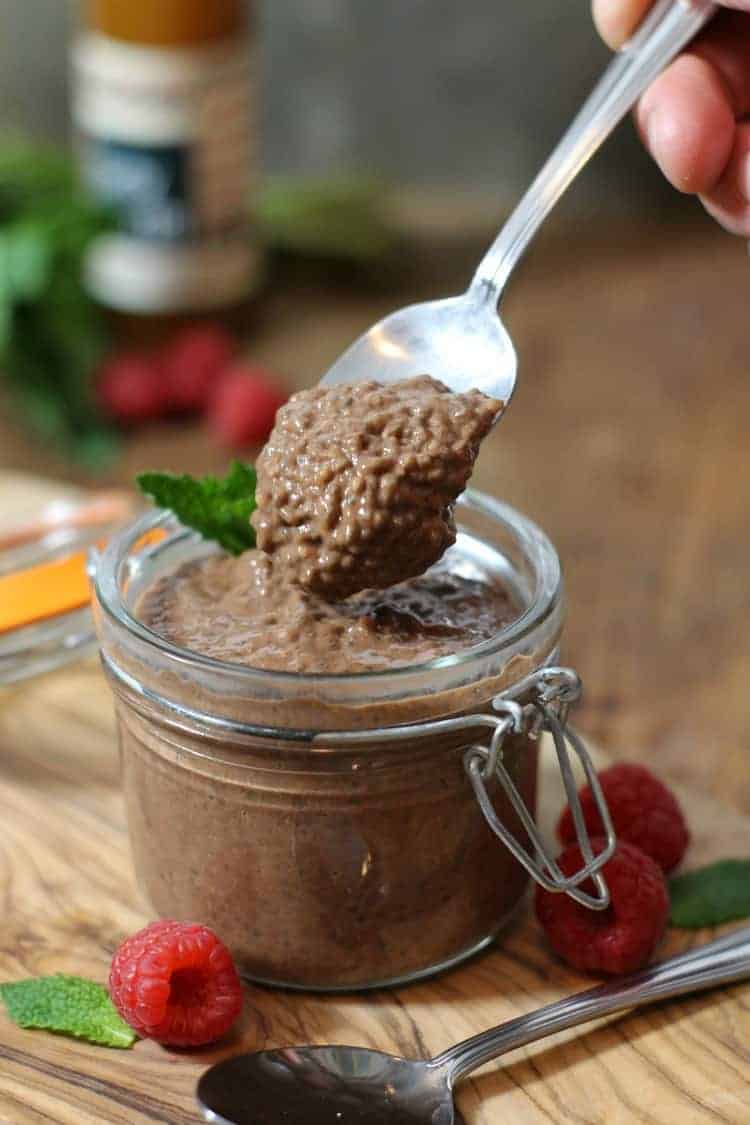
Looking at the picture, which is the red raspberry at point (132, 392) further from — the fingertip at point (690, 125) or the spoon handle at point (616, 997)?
the spoon handle at point (616, 997)

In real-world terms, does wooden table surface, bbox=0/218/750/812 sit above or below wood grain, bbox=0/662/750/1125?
below

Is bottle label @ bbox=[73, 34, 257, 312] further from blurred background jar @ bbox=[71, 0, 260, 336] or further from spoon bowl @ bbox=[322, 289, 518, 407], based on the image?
spoon bowl @ bbox=[322, 289, 518, 407]

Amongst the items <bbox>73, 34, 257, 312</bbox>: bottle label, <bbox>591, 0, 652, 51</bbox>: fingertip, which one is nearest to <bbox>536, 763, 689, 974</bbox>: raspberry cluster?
<bbox>591, 0, 652, 51</bbox>: fingertip

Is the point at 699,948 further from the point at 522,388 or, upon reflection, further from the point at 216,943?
the point at 522,388

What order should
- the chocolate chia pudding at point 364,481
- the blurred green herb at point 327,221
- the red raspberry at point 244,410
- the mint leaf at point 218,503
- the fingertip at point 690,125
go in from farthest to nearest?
1. the blurred green herb at point 327,221
2. the red raspberry at point 244,410
3. the fingertip at point 690,125
4. the mint leaf at point 218,503
5. the chocolate chia pudding at point 364,481

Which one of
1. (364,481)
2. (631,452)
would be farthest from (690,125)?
(631,452)

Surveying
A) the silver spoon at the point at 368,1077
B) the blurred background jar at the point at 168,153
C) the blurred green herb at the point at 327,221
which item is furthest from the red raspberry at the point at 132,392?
the silver spoon at the point at 368,1077

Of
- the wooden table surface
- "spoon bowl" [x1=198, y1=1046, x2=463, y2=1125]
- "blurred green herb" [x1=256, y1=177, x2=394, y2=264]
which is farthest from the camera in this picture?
"blurred green herb" [x1=256, y1=177, x2=394, y2=264]

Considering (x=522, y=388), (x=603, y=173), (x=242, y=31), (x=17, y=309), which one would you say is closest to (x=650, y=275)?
(x=603, y=173)
